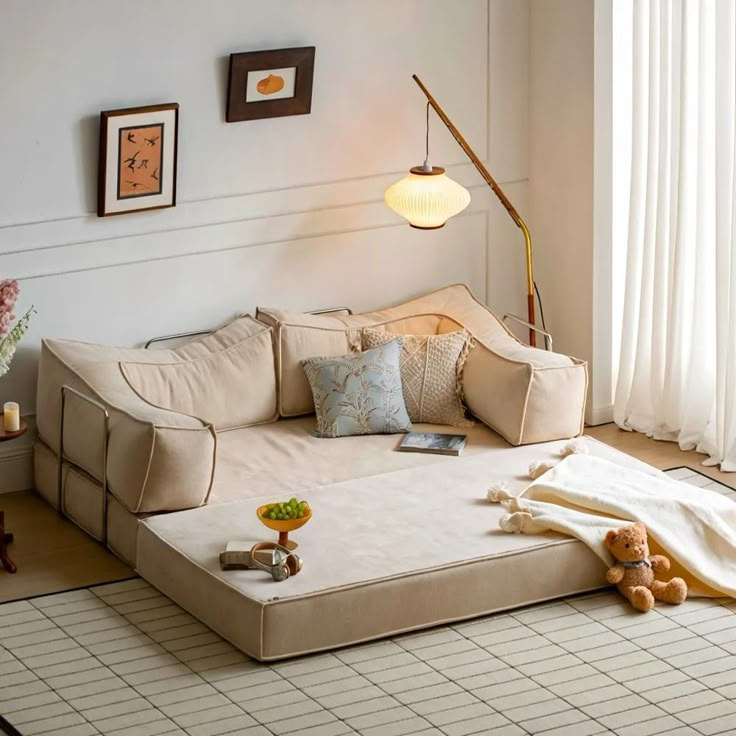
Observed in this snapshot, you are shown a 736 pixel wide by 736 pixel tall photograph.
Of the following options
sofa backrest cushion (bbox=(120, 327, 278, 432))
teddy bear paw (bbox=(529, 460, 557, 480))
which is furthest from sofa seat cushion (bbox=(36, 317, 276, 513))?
teddy bear paw (bbox=(529, 460, 557, 480))

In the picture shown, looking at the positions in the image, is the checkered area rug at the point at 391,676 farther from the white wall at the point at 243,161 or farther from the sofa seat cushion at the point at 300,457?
the white wall at the point at 243,161

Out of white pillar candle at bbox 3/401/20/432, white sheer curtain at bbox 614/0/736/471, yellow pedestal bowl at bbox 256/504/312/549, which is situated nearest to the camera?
yellow pedestal bowl at bbox 256/504/312/549

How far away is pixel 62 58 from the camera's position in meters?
5.19

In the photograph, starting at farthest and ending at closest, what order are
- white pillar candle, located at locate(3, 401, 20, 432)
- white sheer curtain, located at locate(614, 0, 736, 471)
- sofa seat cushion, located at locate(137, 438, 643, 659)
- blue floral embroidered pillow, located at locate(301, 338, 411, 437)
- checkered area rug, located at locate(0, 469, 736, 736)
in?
white sheer curtain, located at locate(614, 0, 736, 471), blue floral embroidered pillow, located at locate(301, 338, 411, 437), white pillar candle, located at locate(3, 401, 20, 432), sofa seat cushion, located at locate(137, 438, 643, 659), checkered area rug, located at locate(0, 469, 736, 736)

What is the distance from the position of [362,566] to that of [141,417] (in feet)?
3.08

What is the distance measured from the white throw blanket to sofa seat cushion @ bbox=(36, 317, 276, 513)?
1.03 m

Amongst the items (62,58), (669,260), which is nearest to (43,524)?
(62,58)

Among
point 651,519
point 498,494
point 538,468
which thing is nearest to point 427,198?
point 538,468

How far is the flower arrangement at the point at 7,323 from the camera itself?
4.76 m

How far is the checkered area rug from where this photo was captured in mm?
3793

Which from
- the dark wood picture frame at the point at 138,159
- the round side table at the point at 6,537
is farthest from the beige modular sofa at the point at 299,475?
the dark wood picture frame at the point at 138,159

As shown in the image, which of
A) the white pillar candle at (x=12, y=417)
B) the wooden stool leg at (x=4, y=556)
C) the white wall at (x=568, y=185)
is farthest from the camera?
the white wall at (x=568, y=185)

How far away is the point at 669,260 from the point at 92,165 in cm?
235

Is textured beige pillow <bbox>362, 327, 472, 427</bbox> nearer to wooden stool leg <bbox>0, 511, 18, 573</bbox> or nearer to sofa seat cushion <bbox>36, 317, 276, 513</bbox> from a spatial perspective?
sofa seat cushion <bbox>36, 317, 276, 513</bbox>
